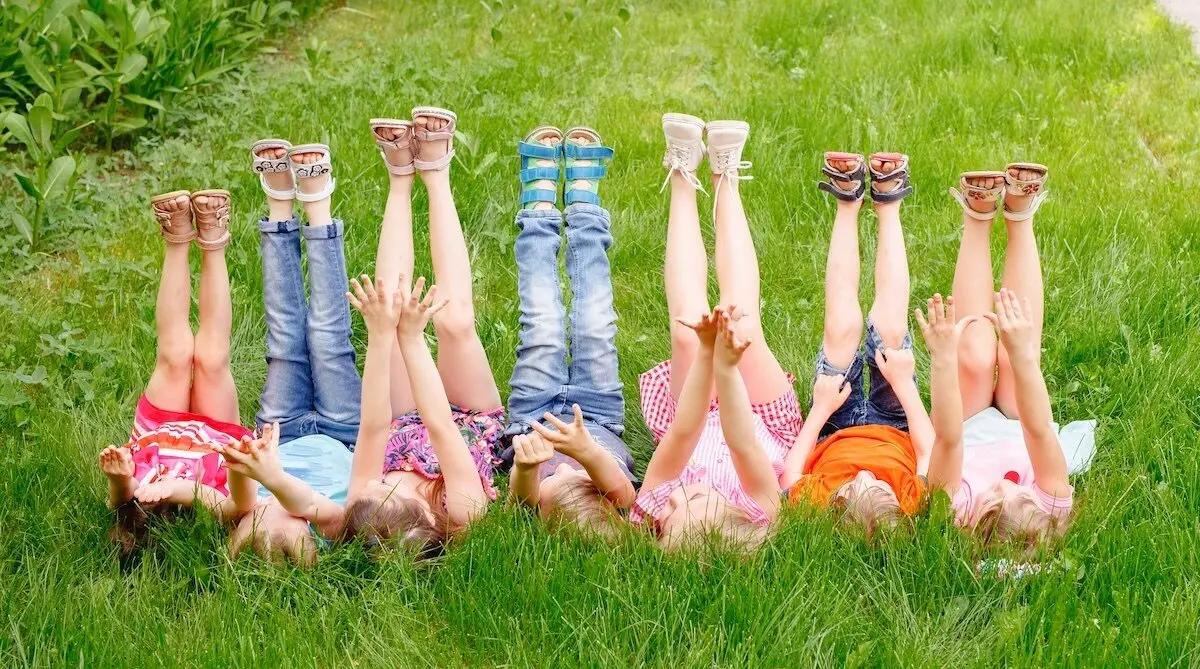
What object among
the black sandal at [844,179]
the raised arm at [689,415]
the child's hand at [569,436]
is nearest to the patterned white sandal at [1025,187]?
the black sandal at [844,179]

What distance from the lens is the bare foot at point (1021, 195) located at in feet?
13.3

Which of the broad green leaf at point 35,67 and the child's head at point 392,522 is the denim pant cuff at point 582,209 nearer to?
the child's head at point 392,522

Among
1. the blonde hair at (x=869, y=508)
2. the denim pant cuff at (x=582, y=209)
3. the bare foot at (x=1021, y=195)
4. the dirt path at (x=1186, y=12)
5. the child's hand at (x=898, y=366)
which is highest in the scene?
the dirt path at (x=1186, y=12)

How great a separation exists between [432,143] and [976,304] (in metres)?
2.07

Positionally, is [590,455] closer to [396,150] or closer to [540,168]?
[540,168]

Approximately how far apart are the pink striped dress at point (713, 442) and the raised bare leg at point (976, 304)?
61 cm

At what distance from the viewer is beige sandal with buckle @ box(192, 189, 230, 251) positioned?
4098 mm

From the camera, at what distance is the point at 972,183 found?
4.14m

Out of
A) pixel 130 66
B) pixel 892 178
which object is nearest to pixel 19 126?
pixel 130 66

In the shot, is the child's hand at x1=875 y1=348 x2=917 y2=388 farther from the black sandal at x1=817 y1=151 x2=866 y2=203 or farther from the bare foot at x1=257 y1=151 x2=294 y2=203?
the bare foot at x1=257 y1=151 x2=294 y2=203

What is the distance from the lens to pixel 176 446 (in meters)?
3.93

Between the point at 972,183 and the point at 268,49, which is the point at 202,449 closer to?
the point at 972,183

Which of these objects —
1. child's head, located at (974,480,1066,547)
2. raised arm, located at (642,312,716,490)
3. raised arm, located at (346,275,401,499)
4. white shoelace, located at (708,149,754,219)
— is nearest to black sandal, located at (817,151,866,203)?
white shoelace, located at (708,149,754,219)

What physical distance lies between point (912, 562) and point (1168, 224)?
8.39ft
